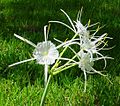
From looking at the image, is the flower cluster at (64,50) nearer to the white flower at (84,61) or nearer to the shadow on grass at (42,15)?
the white flower at (84,61)

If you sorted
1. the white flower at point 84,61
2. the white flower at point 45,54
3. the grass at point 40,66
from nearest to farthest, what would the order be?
the white flower at point 45,54 → the white flower at point 84,61 → the grass at point 40,66

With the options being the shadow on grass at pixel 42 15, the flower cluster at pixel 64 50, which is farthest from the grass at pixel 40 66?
the flower cluster at pixel 64 50

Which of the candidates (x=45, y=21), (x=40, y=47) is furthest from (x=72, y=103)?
(x=45, y=21)

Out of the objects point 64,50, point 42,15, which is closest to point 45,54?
point 64,50

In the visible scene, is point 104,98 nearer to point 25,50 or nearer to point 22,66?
point 22,66

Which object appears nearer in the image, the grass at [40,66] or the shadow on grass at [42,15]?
the grass at [40,66]

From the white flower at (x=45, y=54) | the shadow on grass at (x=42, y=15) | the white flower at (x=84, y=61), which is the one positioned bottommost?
the white flower at (x=84, y=61)

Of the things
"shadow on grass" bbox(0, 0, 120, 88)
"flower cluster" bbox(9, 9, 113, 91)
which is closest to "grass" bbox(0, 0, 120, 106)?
"shadow on grass" bbox(0, 0, 120, 88)

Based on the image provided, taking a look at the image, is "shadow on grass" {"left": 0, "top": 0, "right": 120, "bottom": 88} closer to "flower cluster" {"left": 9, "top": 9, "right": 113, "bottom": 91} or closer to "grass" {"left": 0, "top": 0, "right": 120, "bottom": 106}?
"grass" {"left": 0, "top": 0, "right": 120, "bottom": 106}

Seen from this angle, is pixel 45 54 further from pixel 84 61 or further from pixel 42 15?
pixel 42 15
